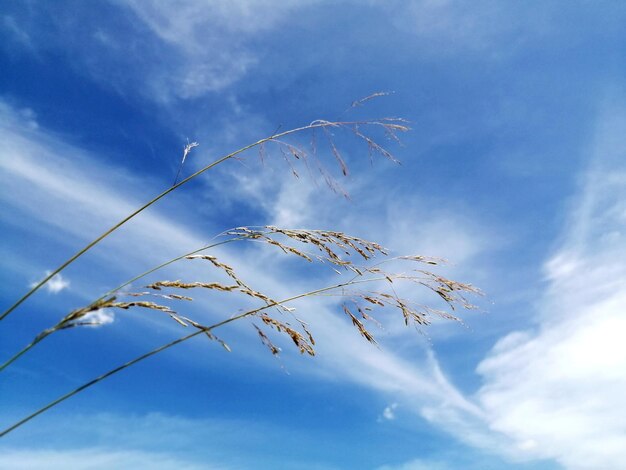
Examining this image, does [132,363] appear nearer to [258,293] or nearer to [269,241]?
[258,293]

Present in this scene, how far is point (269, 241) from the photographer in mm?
2213

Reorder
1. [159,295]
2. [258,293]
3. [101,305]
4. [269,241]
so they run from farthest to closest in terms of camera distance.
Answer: [269,241], [258,293], [159,295], [101,305]

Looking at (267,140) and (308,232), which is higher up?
(267,140)

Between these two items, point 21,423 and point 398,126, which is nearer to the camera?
point 21,423

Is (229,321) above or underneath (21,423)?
above

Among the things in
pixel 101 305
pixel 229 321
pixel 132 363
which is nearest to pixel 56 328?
pixel 101 305

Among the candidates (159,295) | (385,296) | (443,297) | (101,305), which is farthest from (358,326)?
(101,305)

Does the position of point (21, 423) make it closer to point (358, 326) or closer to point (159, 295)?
point (159, 295)

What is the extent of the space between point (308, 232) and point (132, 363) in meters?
0.94

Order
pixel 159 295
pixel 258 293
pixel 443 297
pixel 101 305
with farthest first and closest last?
pixel 443 297
pixel 258 293
pixel 159 295
pixel 101 305

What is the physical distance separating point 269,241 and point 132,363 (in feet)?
2.65

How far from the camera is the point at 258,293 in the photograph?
2.01 meters

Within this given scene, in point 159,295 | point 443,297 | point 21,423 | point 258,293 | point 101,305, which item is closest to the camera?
point 21,423

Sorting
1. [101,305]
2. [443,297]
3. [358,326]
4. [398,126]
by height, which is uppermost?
[398,126]
